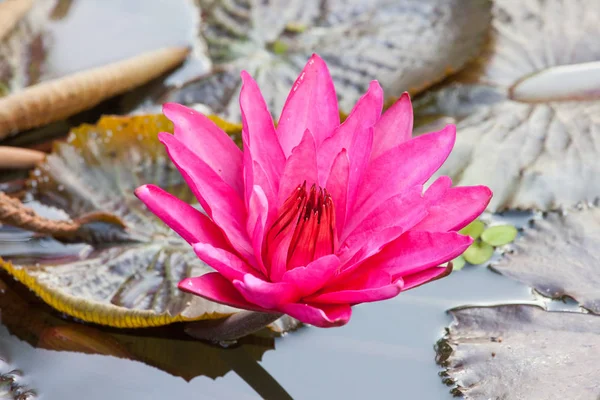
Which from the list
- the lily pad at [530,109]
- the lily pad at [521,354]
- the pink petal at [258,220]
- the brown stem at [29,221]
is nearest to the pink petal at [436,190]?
the pink petal at [258,220]

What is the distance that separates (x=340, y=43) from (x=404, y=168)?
921mm

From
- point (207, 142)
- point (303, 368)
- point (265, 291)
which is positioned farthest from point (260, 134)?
point (303, 368)

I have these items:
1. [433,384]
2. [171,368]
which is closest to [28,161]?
[171,368]

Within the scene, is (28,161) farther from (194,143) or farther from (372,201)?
(372,201)

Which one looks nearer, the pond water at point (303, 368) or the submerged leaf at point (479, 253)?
the pond water at point (303, 368)

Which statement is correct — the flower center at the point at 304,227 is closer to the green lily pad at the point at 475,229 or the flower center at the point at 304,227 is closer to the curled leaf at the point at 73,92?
the green lily pad at the point at 475,229

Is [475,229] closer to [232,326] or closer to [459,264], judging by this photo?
[459,264]

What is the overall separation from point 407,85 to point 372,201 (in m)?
0.78

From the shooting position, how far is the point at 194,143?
944 mm

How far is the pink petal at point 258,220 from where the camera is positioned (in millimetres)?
825

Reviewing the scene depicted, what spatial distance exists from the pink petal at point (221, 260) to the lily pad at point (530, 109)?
749 mm

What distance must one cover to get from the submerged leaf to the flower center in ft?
1.69

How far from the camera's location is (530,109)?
5.27 ft

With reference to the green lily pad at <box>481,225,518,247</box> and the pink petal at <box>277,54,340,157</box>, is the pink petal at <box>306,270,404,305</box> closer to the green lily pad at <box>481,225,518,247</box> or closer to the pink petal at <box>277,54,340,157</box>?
the pink petal at <box>277,54,340,157</box>
